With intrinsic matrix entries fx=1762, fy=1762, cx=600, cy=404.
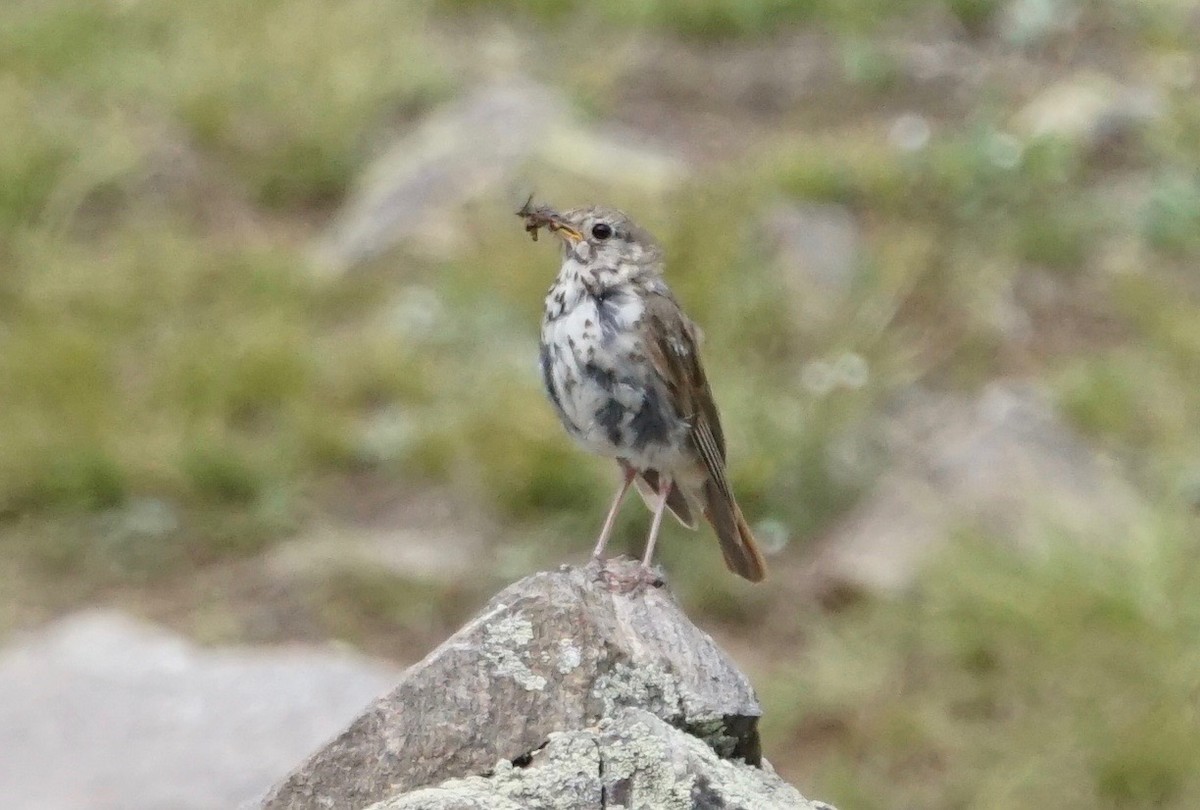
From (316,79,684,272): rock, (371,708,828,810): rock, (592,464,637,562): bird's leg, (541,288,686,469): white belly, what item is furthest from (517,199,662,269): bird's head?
(316,79,684,272): rock

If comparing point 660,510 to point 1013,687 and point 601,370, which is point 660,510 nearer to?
point 601,370

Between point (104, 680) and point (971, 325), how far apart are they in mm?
4016

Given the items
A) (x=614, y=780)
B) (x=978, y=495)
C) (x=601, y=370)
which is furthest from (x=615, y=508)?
(x=978, y=495)

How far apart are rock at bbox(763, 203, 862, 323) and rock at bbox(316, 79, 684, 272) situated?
0.79m

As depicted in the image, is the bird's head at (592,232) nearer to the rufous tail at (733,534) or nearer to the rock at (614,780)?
the rufous tail at (733,534)

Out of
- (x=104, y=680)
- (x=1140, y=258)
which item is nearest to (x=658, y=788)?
(x=104, y=680)

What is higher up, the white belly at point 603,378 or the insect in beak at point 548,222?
the insect in beak at point 548,222

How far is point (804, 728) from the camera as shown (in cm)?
580

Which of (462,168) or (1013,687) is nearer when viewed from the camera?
(1013,687)

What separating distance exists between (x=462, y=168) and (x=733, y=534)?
4.89m

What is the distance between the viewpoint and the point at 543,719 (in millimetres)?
2934

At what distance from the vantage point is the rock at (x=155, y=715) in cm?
492

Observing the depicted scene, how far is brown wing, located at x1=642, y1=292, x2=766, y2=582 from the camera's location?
4285mm

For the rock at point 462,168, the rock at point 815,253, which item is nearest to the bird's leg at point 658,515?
the rock at point 815,253
